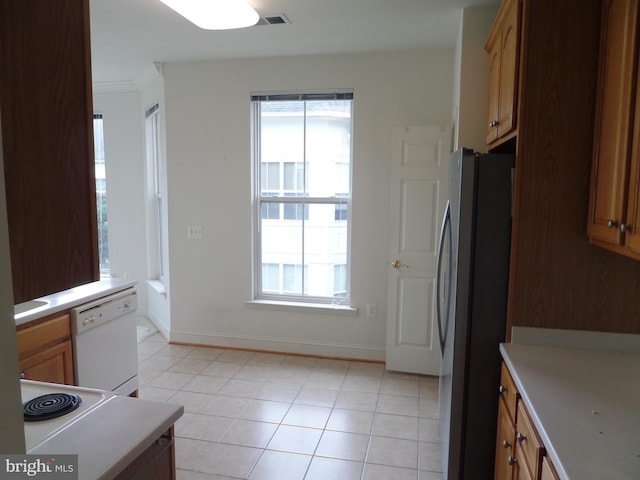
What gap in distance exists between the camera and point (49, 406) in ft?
4.48

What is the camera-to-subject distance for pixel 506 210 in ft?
6.38

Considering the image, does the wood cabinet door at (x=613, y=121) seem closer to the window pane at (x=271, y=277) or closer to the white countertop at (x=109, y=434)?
the white countertop at (x=109, y=434)

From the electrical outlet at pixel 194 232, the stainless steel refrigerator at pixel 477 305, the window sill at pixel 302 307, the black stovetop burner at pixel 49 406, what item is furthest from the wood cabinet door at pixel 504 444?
the electrical outlet at pixel 194 232

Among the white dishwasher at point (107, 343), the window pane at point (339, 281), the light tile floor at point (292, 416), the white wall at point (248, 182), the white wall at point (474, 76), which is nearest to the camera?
the light tile floor at point (292, 416)

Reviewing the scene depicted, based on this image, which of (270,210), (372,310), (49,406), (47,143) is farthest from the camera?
(270,210)

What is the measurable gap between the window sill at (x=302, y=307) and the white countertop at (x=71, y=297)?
1.36 m

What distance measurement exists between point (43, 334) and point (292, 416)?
1601mm

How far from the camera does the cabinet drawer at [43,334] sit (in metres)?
2.22

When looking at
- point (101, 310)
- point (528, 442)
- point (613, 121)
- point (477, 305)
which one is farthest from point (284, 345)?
point (613, 121)

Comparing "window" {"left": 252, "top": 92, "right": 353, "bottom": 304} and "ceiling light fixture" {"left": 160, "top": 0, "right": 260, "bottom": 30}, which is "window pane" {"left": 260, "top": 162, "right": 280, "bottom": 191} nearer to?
"window" {"left": 252, "top": 92, "right": 353, "bottom": 304}

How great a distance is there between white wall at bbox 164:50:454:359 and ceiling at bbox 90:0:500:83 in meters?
0.16

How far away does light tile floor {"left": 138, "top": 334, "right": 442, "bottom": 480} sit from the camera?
2.47 m

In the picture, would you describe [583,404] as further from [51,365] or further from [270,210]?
[270,210]

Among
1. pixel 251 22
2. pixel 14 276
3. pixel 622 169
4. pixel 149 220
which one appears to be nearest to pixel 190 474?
pixel 14 276
